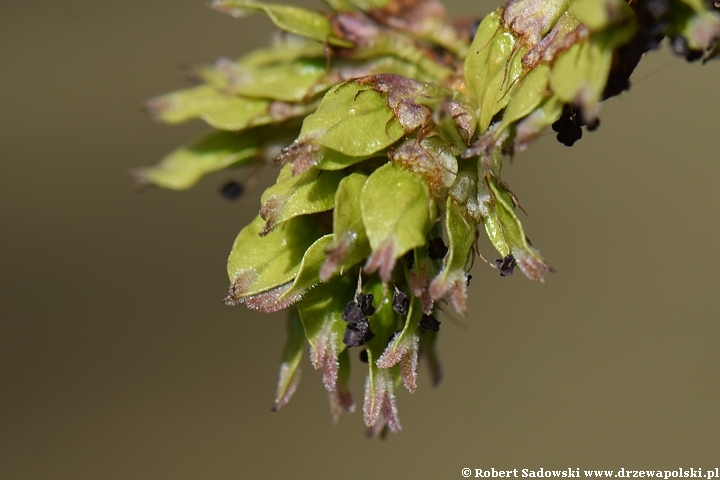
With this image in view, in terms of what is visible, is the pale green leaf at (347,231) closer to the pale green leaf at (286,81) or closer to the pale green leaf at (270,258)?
the pale green leaf at (270,258)

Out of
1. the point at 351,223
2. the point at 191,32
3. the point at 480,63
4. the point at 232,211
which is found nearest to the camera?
the point at 351,223

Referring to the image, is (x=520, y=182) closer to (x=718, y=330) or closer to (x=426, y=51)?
(x=718, y=330)

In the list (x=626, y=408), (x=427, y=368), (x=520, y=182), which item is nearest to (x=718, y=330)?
(x=626, y=408)

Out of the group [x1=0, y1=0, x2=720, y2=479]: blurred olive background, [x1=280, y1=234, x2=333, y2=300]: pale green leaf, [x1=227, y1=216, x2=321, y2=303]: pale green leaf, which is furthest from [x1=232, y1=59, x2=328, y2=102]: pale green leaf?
[x1=0, y1=0, x2=720, y2=479]: blurred olive background

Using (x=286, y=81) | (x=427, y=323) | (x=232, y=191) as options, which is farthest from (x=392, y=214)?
(x=232, y=191)

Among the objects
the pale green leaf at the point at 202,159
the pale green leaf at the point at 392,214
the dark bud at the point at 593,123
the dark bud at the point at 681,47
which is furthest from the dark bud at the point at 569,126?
the pale green leaf at the point at 202,159

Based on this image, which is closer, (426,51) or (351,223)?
(351,223)
